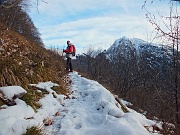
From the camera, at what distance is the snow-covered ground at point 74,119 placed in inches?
159

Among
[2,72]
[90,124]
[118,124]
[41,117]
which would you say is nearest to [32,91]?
[2,72]

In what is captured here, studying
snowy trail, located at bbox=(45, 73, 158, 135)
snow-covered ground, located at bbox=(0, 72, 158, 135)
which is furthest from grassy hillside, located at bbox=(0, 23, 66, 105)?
snowy trail, located at bbox=(45, 73, 158, 135)

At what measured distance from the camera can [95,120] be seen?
5.28 m

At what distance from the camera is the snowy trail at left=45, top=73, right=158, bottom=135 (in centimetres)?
439

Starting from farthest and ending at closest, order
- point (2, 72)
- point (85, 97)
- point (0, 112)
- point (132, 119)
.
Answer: point (85, 97), point (2, 72), point (132, 119), point (0, 112)

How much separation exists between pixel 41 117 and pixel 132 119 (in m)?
1.87

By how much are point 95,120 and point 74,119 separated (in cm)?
47

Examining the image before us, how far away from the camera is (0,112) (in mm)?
4148

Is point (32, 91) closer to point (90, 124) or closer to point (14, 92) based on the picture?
point (14, 92)

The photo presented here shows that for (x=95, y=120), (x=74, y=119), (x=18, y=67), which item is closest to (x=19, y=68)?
(x=18, y=67)

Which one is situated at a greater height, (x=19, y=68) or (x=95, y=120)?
(x=19, y=68)

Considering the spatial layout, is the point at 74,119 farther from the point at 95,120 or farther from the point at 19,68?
the point at 19,68

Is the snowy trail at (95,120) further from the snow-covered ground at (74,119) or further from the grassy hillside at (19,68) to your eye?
the grassy hillside at (19,68)

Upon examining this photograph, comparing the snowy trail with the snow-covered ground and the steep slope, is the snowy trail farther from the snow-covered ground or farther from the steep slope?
the steep slope
